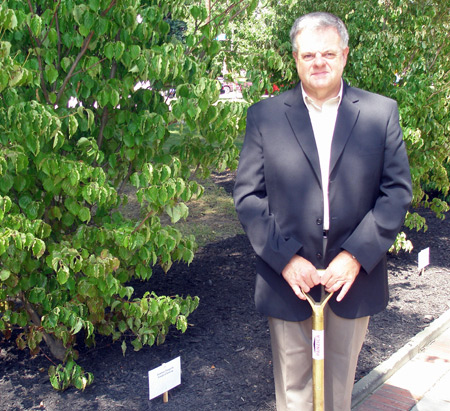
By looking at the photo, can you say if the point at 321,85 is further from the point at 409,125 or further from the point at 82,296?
the point at 409,125

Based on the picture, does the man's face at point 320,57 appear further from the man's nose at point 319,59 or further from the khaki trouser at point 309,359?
the khaki trouser at point 309,359

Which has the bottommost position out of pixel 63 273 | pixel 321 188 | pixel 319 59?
pixel 63 273

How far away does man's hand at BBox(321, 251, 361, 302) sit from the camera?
2738 mm

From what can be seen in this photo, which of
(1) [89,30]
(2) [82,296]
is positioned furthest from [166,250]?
(1) [89,30]

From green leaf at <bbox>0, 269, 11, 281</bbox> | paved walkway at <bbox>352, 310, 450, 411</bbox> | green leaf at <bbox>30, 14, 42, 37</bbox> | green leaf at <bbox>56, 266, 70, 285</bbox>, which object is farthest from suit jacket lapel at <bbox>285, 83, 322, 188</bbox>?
paved walkway at <bbox>352, 310, 450, 411</bbox>

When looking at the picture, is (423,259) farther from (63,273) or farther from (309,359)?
(63,273)

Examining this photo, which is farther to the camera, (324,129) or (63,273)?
(63,273)

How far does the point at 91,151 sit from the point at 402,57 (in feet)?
12.2

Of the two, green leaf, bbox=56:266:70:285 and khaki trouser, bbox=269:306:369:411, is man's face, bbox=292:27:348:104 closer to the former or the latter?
khaki trouser, bbox=269:306:369:411

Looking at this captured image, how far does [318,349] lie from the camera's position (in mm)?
2789

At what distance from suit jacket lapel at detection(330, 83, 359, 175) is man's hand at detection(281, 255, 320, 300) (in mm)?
444

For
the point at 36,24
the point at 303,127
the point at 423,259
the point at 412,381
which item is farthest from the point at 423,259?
the point at 36,24

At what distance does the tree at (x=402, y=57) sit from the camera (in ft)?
19.0

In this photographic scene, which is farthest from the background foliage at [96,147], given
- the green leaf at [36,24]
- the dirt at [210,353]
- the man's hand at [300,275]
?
the man's hand at [300,275]
